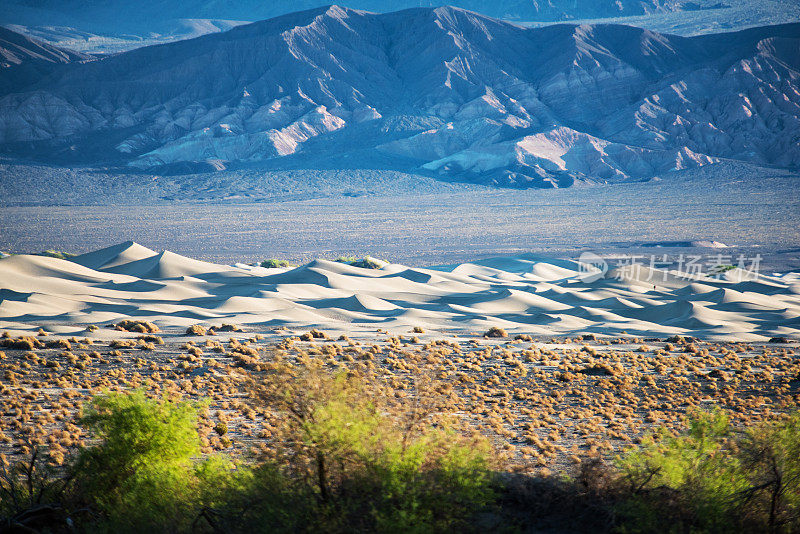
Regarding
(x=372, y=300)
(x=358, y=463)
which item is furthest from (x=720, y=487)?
(x=372, y=300)

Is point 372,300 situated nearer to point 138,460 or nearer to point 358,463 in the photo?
point 138,460

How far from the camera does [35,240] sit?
82188 mm

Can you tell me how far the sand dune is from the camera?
1174 inches

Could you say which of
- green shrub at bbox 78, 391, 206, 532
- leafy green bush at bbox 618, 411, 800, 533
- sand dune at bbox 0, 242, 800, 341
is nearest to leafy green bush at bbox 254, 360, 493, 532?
green shrub at bbox 78, 391, 206, 532

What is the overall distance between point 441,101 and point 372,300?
12108 centimetres

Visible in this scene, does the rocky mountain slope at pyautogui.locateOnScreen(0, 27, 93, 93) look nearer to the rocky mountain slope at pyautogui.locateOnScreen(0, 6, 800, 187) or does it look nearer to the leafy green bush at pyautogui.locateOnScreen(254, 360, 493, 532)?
the rocky mountain slope at pyautogui.locateOnScreen(0, 6, 800, 187)

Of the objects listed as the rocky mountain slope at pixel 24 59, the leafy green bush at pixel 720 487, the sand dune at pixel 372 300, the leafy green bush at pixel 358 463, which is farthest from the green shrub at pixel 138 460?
the rocky mountain slope at pixel 24 59

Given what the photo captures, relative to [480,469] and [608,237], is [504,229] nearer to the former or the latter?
[608,237]

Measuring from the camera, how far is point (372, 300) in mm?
36656

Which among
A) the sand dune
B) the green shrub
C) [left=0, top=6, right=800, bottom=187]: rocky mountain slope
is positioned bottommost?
the sand dune

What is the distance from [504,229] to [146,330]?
7220 cm

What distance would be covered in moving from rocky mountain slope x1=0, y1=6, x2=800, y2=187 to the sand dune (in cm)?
8229

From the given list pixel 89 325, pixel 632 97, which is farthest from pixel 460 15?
pixel 89 325

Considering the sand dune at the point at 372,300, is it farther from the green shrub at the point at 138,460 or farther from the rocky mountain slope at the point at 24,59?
the rocky mountain slope at the point at 24,59
